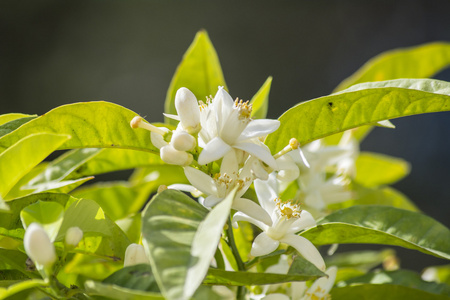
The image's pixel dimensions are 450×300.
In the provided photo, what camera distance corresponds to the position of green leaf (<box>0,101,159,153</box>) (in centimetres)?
61

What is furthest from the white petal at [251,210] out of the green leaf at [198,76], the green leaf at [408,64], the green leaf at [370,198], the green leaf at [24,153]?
the green leaf at [408,64]

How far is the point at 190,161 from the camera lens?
613mm

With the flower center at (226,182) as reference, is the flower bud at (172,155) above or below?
above

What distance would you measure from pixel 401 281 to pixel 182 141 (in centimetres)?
40

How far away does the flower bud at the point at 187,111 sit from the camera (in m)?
0.60

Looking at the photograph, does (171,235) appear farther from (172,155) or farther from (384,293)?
(384,293)

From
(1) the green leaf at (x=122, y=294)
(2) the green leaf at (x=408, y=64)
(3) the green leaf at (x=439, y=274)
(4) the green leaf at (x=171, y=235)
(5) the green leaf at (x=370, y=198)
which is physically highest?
(2) the green leaf at (x=408, y=64)

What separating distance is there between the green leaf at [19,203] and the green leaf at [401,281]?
41cm

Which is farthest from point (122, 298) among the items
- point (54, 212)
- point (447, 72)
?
point (447, 72)

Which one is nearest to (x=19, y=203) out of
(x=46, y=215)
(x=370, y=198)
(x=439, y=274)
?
(x=46, y=215)

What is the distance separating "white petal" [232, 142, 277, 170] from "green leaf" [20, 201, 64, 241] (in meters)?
0.22

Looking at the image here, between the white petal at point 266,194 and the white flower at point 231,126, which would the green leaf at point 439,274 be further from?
the white flower at point 231,126

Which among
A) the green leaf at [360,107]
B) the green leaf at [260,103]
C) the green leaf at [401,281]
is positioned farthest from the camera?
the green leaf at [260,103]

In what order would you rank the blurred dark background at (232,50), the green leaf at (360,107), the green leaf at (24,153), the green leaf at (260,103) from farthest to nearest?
the blurred dark background at (232,50) → the green leaf at (260,103) → the green leaf at (360,107) → the green leaf at (24,153)
